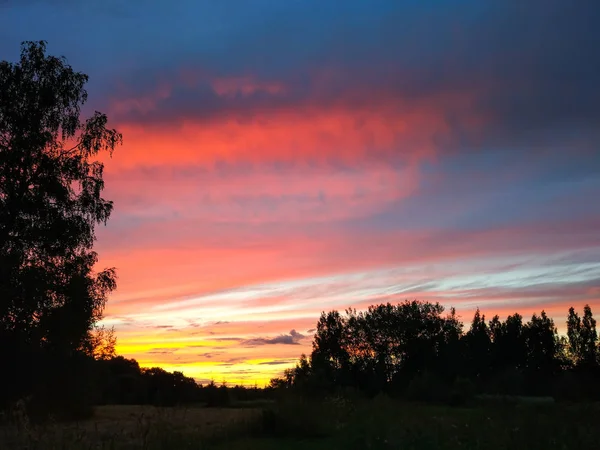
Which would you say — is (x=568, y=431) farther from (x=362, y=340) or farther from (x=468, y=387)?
(x=362, y=340)

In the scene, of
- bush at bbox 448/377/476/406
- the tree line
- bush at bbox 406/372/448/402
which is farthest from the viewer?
the tree line

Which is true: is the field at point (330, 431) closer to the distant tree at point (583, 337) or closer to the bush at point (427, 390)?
the bush at point (427, 390)

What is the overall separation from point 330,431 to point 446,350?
67945mm

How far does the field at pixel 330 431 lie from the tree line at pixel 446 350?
51.0 meters

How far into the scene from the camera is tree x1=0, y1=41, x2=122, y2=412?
20.3 m

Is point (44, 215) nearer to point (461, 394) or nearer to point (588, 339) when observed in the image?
point (461, 394)

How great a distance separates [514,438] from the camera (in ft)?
42.0

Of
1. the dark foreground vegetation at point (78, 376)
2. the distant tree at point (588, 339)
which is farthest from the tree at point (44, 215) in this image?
the distant tree at point (588, 339)

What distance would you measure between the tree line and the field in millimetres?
50953

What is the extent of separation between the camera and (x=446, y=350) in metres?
81.4

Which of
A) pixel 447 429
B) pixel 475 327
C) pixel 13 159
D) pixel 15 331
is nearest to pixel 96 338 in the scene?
pixel 15 331

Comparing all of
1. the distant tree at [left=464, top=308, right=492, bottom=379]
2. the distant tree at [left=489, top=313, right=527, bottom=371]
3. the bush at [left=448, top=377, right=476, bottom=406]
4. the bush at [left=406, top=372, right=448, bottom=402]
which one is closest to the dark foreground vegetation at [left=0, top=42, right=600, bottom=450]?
the bush at [left=448, top=377, right=476, bottom=406]

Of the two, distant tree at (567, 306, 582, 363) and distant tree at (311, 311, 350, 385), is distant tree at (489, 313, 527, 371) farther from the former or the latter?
distant tree at (311, 311, 350, 385)

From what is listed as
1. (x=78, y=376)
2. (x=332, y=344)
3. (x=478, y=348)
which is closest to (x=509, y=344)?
(x=478, y=348)
